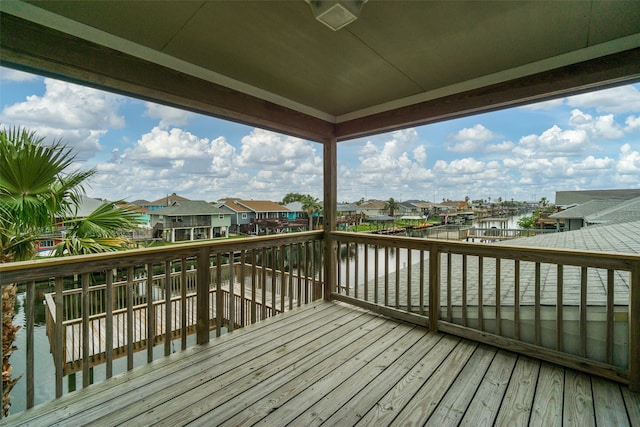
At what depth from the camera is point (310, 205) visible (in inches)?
149

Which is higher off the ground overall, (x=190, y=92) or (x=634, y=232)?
(x=190, y=92)

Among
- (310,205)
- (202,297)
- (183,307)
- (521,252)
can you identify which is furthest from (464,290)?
(183,307)

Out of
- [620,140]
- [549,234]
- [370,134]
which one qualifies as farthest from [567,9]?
[370,134]

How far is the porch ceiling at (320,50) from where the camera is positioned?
1.80 metres

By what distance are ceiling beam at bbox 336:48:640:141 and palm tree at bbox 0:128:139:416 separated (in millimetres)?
2941

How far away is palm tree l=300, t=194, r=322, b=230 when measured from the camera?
3.70m

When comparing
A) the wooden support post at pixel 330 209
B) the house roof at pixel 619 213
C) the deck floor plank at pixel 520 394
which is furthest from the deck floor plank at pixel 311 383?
the house roof at pixel 619 213

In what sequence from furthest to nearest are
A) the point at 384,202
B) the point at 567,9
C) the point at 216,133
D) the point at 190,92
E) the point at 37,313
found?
the point at 384,202, the point at 216,133, the point at 190,92, the point at 37,313, the point at 567,9

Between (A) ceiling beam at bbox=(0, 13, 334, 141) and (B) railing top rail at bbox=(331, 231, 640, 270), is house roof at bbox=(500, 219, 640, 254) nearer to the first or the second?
(B) railing top rail at bbox=(331, 231, 640, 270)

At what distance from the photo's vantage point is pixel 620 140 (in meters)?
2.18

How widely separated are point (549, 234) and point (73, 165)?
12.9 ft

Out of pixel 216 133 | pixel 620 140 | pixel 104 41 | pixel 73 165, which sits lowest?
pixel 73 165

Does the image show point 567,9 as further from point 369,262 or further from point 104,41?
point 104,41

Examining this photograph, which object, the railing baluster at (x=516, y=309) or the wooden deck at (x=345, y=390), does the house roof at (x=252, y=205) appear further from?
the railing baluster at (x=516, y=309)
